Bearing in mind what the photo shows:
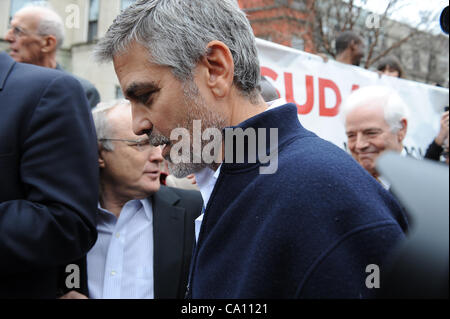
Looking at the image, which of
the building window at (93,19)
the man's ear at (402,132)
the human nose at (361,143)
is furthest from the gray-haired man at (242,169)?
the building window at (93,19)

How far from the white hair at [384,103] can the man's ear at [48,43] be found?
7.14 ft

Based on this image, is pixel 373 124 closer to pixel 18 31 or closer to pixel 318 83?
pixel 318 83

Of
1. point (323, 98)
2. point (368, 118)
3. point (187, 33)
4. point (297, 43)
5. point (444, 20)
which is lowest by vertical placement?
point (444, 20)

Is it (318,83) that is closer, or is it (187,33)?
(187,33)

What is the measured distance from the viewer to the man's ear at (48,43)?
3.45 m

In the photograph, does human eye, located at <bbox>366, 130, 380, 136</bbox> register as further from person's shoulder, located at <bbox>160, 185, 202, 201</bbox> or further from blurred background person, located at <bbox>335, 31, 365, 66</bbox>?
blurred background person, located at <bbox>335, 31, 365, 66</bbox>

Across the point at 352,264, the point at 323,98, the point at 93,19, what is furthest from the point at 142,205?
the point at 93,19

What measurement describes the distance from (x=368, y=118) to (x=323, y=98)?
1.01 m

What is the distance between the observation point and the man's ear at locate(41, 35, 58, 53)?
11.3 ft

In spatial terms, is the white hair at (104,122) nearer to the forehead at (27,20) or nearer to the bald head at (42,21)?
the bald head at (42,21)

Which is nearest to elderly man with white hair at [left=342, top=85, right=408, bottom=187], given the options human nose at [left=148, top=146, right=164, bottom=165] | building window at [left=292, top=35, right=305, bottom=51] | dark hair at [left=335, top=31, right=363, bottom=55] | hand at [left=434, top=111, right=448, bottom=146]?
hand at [left=434, top=111, right=448, bottom=146]

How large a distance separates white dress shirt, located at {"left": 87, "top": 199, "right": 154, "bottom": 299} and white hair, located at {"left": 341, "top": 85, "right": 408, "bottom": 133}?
5.35ft

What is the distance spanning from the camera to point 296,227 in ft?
3.44
